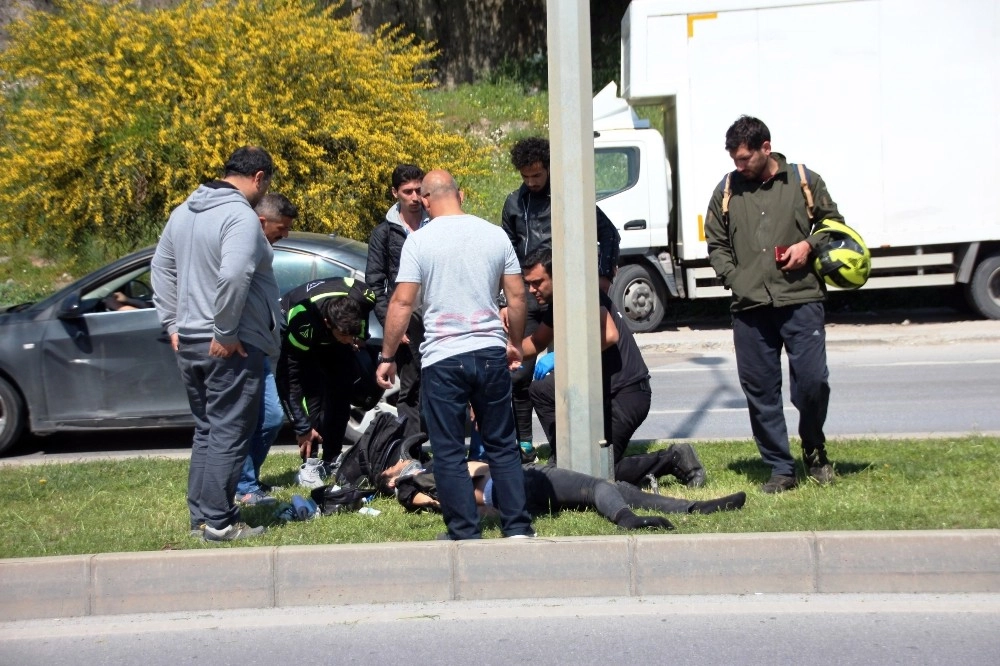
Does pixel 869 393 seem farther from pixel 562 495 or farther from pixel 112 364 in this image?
pixel 112 364

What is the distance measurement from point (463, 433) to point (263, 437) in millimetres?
1728

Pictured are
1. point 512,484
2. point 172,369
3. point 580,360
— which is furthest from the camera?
point 172,369

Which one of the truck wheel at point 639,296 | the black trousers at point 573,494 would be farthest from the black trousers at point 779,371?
the truck wheel at point 639,296

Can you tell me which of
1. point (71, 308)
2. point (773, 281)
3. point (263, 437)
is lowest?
point (263, 437)

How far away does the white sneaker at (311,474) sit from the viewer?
267 inches

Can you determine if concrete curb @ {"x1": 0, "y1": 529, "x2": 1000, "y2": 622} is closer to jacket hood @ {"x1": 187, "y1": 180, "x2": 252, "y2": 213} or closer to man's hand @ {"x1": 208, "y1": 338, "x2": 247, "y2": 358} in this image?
man's hand @ {"x1": 208, "y1": 338, "x2": 247, "y2": 358}

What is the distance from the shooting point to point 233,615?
4891mm

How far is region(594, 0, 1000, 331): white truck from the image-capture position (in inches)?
548

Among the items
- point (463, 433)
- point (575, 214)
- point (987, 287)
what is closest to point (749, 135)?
point (575, 214)

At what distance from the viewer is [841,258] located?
5.82 metres

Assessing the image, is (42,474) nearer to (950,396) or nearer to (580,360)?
(580,360)

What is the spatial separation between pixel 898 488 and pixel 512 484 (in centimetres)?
210

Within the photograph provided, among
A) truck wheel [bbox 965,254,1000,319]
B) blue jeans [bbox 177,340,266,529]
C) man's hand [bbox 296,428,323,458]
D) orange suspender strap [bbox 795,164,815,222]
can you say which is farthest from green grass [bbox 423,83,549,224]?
blue jeans [bbox 177,340,266,529]

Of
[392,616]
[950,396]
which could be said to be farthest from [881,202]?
[392,616]
